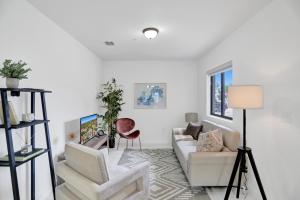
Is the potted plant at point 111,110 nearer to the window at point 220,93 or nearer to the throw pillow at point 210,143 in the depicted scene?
the window at point 220,93

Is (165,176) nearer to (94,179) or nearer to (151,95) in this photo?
(94,179)

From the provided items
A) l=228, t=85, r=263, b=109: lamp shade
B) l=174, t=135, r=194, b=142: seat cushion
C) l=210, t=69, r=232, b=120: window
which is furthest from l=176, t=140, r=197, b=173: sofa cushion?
l=228, t=85, r=263, b=109: lamp shade

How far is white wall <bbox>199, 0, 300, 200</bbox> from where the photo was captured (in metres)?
1.94

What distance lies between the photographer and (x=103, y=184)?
177 cm

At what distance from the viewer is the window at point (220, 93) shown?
3996 mm

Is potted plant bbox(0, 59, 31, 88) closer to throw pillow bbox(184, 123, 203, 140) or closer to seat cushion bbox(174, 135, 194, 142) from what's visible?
seat cushion bbox(174, 135, 194, 142)

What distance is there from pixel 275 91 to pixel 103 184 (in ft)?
7.12

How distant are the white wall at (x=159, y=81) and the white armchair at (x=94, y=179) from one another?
141 inches

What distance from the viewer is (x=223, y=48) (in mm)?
3742

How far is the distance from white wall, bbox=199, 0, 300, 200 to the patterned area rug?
3.02ft

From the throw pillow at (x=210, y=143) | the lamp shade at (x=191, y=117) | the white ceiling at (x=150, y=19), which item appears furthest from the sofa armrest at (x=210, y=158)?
the lamp shade at (x=191, y=117)

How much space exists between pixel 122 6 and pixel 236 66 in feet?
6.89

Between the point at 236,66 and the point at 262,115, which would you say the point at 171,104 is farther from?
the point at 262,115

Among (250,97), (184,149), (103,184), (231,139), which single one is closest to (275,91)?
(250,97)
